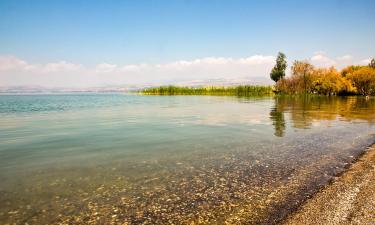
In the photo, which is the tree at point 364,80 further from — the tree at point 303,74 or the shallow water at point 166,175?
the shallow water at point 166,175

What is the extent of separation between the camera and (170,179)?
11.3 m

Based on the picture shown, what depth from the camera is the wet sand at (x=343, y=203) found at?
24.3 feet

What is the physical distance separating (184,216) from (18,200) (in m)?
5.46

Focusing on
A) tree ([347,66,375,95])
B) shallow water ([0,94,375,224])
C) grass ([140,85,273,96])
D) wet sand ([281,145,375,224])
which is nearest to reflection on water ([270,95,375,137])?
shallow water ([0,94,375,224])

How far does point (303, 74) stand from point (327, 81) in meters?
10.5

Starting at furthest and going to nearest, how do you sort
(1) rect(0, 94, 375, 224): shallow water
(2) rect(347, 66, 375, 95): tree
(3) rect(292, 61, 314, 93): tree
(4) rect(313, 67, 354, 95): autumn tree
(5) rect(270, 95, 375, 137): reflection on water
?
(3) rect(292, 61, 314, 93): tree, (4) rect(313, 67, 354, 95): autumn tree, (2) rect(347, 66, 375, 95): tree, (5) rect(270, 95, 375, 137): reflection on water, (1) rect(0, 94, 375, 224): shallow water

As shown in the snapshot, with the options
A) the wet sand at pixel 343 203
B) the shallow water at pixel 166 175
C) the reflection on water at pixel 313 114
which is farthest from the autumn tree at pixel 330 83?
the wet sand at pixel 343 203

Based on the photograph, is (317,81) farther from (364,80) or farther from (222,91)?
(222,91)

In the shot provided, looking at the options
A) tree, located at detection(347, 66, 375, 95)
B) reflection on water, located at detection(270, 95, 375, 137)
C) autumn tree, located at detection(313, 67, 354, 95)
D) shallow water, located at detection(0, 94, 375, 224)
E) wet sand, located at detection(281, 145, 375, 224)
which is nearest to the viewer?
wet sand, located at detection(281, 145, 375, 224)

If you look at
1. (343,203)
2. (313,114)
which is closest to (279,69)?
(313,114)

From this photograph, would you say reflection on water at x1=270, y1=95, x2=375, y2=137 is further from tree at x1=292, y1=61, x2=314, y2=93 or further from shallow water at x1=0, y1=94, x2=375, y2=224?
tree at x1=292, y1=61, x2=314, y2=93

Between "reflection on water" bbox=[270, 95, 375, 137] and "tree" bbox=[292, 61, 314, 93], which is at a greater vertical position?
"tree" bbox=[292, 61, 314, 93]

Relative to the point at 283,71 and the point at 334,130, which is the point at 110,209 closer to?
the point at 334,130

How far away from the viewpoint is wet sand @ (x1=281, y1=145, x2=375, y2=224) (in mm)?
7422
